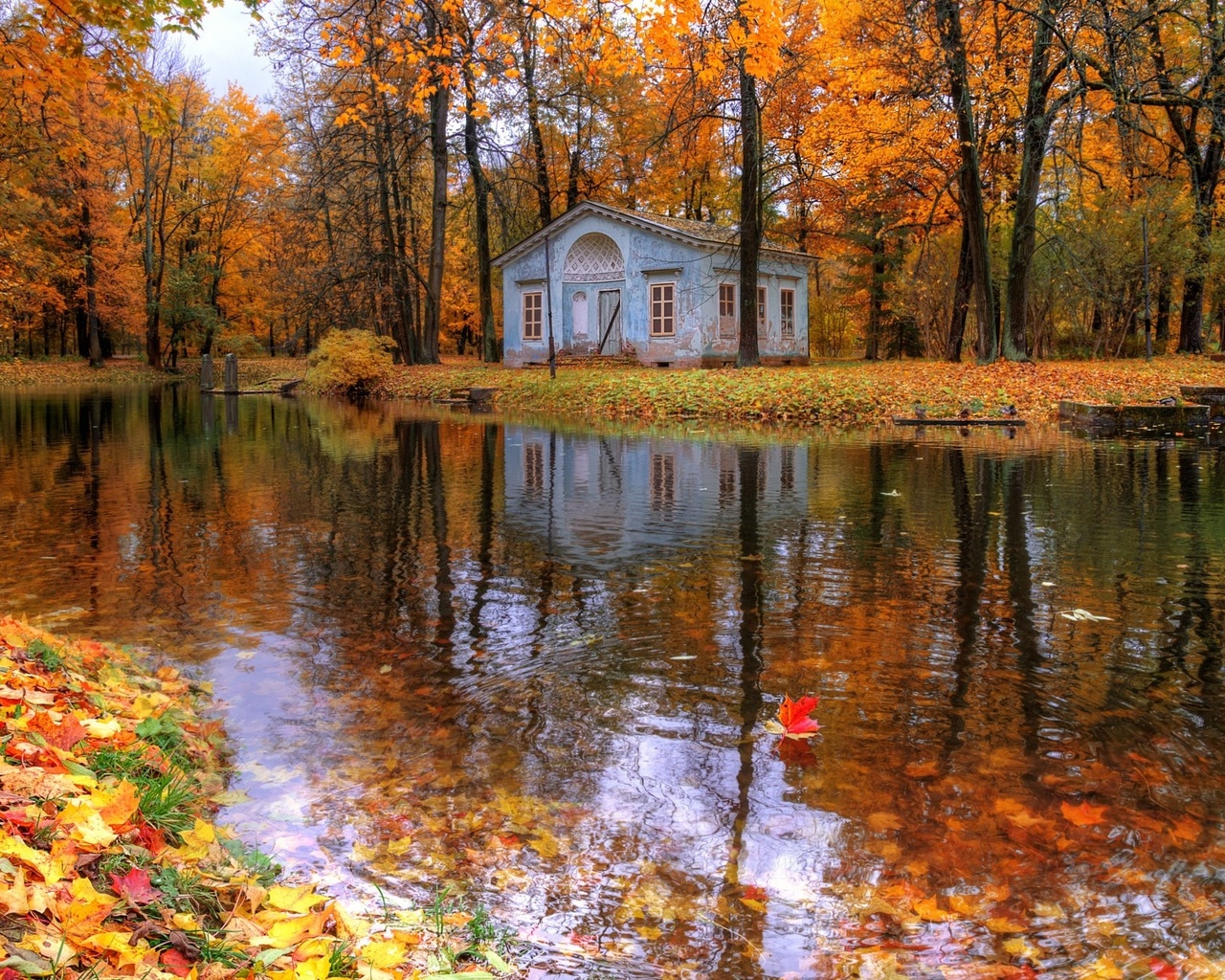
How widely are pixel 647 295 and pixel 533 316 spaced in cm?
526

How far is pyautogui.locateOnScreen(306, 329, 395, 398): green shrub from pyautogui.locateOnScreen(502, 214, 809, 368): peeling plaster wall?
17.3 ft

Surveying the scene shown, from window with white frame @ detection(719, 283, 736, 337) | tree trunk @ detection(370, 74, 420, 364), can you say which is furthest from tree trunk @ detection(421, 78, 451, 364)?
window with white frame @ detection(719, 283, 736, 337)

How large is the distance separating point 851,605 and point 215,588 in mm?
4249

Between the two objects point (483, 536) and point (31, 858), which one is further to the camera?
point (483, 536)

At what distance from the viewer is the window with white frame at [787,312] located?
34.2 m

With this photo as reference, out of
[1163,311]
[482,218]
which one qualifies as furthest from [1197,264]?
[482,218]

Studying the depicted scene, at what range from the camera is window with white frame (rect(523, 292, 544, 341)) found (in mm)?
34719

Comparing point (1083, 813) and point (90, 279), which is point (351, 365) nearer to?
point (90, 279)

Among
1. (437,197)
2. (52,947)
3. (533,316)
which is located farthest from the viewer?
(533,316)

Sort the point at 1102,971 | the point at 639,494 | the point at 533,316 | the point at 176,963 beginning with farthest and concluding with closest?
the point at 533,316, the point at 639,494, the point at 1102,971, the point at 176,963

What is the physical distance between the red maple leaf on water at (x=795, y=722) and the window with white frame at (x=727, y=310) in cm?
2806

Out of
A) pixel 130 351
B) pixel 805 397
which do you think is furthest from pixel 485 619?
pixel 130 351

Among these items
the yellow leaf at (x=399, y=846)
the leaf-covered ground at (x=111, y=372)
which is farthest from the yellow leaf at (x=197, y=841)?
the leaf-covered ground at (x=111, y=372)

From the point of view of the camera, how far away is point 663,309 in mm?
31469
